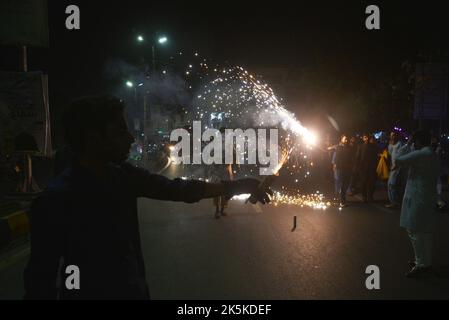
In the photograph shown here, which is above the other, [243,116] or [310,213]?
[243,116]

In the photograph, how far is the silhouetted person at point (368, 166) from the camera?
14500mm

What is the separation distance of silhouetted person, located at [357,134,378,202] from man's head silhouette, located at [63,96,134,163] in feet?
42.2

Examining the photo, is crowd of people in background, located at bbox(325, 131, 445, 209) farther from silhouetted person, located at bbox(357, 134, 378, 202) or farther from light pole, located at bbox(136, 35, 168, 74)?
light pole, located at bbox(136, 35, 168, 74)

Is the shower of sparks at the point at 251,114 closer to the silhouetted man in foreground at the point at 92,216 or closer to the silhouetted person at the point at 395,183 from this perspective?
the silhouetted person at the point at 395,183

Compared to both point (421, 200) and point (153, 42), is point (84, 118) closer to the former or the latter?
point (421, 200)

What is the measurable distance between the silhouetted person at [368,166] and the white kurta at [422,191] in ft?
25.3

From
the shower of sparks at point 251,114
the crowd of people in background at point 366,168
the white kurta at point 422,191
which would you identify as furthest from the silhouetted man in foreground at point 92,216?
the crowd of people in background at point 366,168

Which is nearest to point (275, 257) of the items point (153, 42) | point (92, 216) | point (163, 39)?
point (92, 216)

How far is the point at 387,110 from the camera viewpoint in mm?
23562

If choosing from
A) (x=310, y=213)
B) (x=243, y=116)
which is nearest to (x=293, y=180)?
(x=243, y=116)

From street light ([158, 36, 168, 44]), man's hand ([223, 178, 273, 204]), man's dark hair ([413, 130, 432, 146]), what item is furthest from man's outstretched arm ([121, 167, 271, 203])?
street light ([158, 36, 168, 44])
